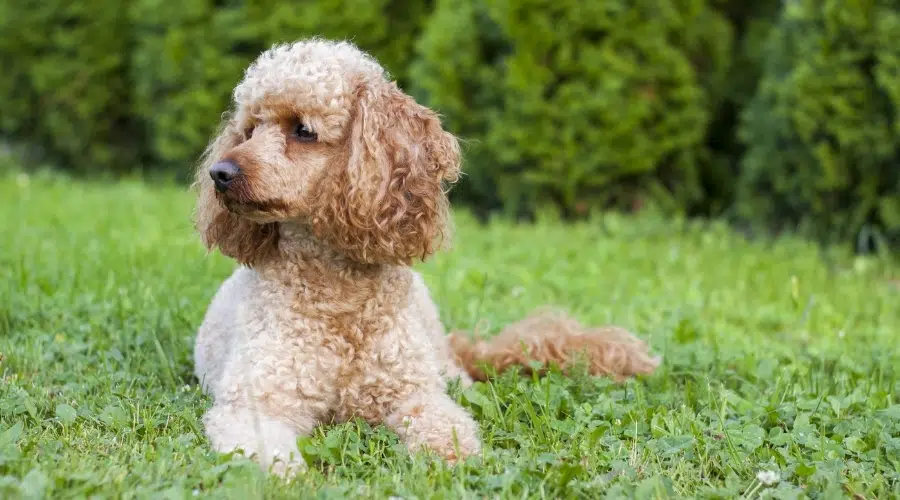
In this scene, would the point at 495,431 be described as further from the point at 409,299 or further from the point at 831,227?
the point at 831,227

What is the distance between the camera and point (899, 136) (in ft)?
21.7

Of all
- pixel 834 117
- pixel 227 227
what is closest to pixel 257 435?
pixel 227 227

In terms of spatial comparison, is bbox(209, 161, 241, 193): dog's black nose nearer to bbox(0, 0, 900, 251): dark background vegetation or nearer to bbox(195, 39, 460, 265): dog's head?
bbox(195, 39, 460, 265): dog's head

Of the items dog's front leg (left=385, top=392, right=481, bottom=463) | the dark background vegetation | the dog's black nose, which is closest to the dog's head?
the dog's black nose

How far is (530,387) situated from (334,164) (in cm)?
110

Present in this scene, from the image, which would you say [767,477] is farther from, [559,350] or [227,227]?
[227,227]

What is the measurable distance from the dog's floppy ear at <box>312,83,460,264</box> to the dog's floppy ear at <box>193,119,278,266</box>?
0.25m

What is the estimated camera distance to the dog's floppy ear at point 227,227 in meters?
3.18

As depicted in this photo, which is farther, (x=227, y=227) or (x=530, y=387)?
(x=530, y=387)

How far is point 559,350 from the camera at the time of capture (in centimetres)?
382

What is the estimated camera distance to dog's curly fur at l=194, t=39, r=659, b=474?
9.71ft

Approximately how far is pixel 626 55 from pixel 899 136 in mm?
2097

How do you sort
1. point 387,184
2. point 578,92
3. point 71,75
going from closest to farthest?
1. point 387,184
2. point 578,92
3. point 71,75

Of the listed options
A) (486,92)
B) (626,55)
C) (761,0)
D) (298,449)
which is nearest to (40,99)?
(486,92)
